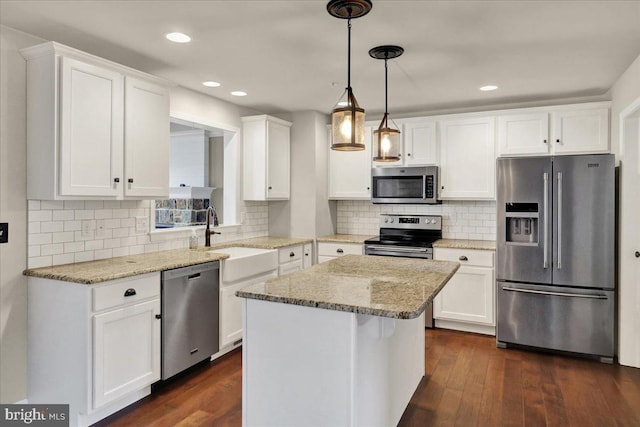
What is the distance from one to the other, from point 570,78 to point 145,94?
3.35 metres

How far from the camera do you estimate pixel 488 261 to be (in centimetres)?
403

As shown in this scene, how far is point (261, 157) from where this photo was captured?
177 inches

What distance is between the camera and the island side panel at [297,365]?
183cm

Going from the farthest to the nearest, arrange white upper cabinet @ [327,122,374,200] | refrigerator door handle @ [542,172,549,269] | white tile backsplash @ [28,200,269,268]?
white upper cabinet @ [327,122,374,200] < refrigerator door handle @ [542,172,549,269] < white tile backsplash @ [28,200,269,268]

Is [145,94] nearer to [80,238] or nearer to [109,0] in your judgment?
[109,0]

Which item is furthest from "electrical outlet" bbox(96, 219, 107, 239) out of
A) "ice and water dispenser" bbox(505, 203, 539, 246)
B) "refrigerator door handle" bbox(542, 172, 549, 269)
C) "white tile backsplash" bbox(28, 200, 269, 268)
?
"refrigerator door handle" bbox(542, 172, 549, 269)

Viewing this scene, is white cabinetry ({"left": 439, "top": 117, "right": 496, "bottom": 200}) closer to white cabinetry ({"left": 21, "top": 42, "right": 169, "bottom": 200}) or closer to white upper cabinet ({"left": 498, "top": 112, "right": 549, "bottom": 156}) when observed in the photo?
white upper cabinet ({"left": 498, "top": 112, "right": 549, "bottom": 156})

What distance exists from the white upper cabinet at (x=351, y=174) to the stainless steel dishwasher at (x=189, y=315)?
83.0 inches

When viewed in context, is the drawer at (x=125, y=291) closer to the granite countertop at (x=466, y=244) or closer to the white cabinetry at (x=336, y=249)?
the white cabinetry at (x=336, y=249)

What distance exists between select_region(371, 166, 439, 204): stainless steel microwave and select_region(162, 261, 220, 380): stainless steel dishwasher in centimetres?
216

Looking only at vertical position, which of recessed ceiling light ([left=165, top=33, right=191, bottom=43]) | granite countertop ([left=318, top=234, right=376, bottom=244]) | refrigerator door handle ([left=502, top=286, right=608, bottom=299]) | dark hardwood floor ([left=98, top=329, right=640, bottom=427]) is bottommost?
dark hardwood floor ([left=98, top=329, right=640, bottom=427])

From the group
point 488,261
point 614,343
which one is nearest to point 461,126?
point 488,261

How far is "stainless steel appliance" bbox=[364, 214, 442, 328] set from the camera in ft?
14.1

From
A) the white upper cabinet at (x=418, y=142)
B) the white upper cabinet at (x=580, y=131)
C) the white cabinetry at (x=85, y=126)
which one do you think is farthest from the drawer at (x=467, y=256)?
the white cabinetry at (x=85, y=126)
